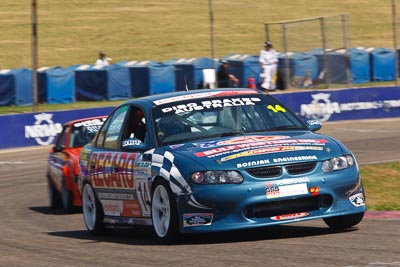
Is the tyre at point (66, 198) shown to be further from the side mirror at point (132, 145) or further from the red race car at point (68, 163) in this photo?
the side mirror at point (132, 145)

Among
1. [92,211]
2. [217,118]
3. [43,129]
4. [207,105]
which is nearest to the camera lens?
[217,118]

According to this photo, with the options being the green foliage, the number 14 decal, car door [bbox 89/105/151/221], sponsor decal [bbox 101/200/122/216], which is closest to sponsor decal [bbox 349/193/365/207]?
the number 14 decal

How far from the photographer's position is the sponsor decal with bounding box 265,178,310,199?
860cm

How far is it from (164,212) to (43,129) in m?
17.4

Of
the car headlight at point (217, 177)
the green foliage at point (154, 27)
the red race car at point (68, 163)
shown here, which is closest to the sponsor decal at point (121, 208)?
the car headlight at point (217, 177)

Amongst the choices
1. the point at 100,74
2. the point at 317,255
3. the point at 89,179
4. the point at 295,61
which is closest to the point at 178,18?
the point at 100,74

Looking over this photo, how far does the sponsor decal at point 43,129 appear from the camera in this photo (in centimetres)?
2589

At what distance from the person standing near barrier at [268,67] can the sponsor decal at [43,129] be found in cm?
803

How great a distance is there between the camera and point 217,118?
980 centimetres

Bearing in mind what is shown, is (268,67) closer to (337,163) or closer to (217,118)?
(217,118)

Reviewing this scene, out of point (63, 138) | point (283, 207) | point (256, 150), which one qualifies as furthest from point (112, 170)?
point (63, 138)

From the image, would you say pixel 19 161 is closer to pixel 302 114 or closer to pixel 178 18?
pixel 302 114

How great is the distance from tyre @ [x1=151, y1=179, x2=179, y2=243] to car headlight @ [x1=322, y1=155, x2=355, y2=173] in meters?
1.34

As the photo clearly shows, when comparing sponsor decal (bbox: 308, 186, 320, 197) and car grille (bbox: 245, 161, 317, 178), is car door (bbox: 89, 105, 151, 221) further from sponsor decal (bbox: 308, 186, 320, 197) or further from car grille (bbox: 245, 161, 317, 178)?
sponsor decal (bbox: 308, 186, 320, 197)
